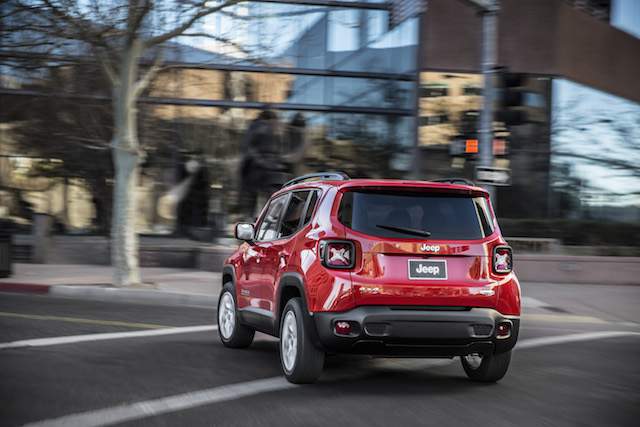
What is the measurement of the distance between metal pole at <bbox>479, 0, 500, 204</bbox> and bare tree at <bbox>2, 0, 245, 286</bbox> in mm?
4465

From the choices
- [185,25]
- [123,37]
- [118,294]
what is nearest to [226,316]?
[118,294]

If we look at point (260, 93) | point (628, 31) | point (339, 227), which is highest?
point (628, 31)

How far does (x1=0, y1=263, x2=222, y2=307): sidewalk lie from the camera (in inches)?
576

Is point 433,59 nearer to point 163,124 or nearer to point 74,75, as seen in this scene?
point 163,124

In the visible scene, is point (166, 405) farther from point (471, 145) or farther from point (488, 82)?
point (488, 82)

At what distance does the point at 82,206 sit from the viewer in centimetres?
2347

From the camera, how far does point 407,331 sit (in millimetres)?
6258

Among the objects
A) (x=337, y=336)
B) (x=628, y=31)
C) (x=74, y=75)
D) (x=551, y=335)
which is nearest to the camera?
(x=337, y=336)

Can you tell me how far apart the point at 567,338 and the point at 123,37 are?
914 cm

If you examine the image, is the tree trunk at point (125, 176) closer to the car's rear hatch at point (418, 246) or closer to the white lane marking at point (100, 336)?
the white lane marking at point (100, 336)

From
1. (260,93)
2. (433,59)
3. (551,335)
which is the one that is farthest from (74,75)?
(551,335)

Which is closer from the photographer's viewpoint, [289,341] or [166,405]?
[166,405]

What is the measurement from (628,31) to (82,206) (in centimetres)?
1643

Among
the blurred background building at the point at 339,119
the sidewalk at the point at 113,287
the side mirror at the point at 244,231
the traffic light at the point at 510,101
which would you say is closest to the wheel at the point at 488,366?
the side mirror at the point at 244,231
